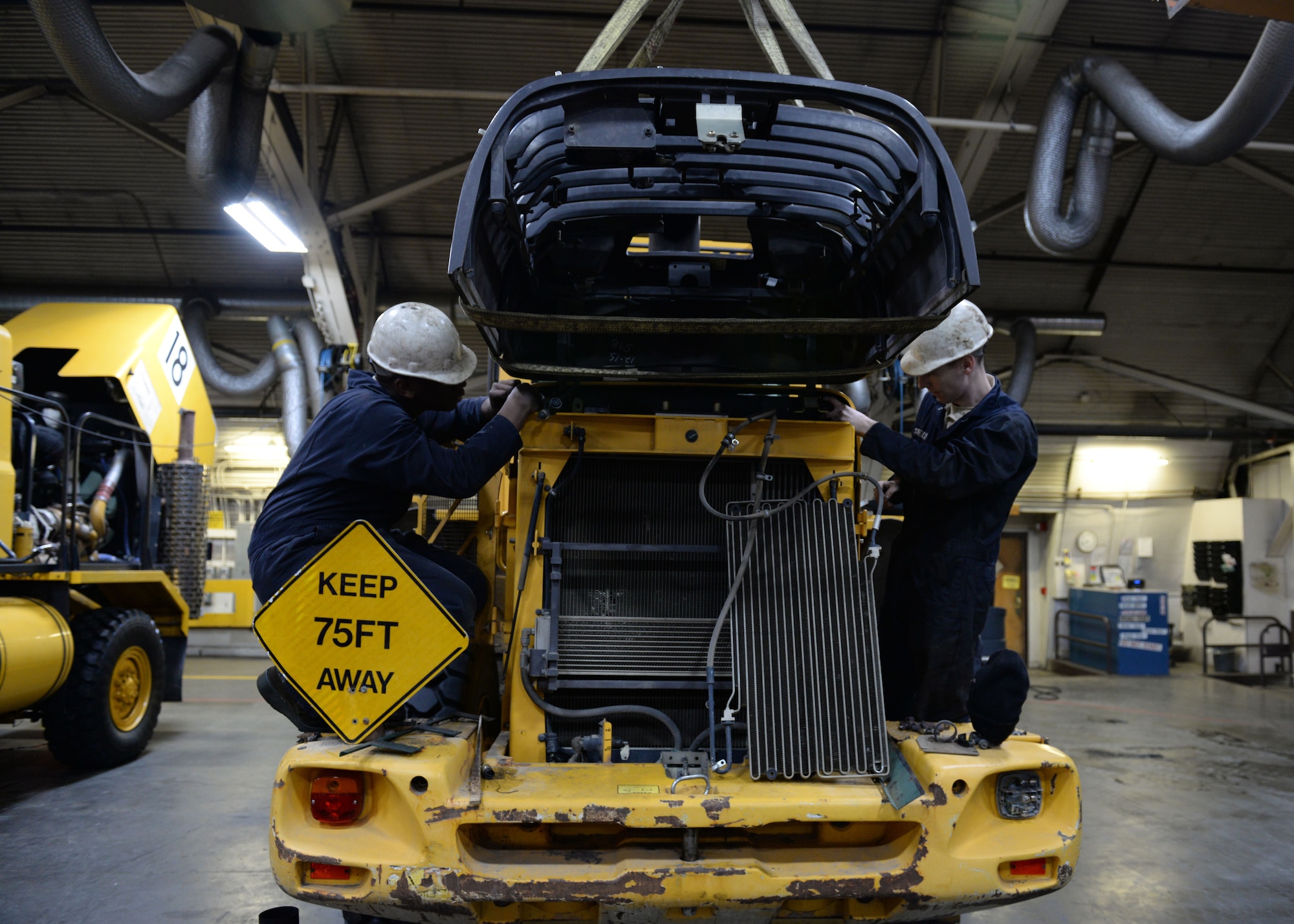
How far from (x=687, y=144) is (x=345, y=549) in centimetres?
148

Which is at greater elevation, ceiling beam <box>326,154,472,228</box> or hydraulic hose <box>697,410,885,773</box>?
ceiling beam <box>326,154,472,228</box>

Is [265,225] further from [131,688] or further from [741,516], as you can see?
[741,516]

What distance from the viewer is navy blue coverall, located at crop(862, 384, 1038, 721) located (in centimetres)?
270

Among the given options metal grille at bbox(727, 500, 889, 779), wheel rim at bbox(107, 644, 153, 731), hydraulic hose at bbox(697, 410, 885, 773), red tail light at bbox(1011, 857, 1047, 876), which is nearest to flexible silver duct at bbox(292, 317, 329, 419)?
wheel rim at bbox(107, 644, 153, 731)

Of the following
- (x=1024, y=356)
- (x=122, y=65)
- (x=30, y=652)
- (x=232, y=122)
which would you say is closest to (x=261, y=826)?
(x=30, y=652)

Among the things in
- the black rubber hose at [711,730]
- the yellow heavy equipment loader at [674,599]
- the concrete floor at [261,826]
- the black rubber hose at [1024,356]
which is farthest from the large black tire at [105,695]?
the black rubber hose at [1024,356]

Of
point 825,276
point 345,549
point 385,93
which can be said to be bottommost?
point 345,549

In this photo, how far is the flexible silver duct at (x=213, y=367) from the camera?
10617 millimetres

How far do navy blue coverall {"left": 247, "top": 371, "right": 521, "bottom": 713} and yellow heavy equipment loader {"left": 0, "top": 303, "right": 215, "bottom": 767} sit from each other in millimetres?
2759

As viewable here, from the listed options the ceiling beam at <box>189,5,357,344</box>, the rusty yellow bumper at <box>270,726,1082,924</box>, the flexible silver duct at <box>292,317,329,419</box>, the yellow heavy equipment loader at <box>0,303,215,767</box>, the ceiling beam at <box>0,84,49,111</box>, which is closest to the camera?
the rusty yellow bumper at <box>270,726,1082,924</box>

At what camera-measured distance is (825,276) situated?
3148 mm

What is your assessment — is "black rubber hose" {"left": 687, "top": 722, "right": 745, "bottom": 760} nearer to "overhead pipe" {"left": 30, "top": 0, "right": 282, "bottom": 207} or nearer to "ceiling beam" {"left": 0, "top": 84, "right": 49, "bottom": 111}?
"overhead pipe" {"left": 30, "top": 0, "right": 282, "bottom": 207}

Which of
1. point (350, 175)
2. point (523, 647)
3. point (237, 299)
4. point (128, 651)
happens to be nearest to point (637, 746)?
point (523, 647)

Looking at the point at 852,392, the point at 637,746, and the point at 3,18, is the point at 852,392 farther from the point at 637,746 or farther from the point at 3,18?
the point at 3,18
